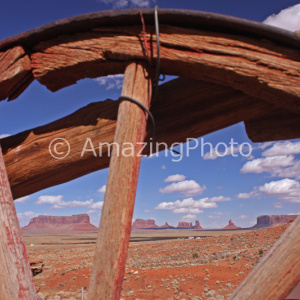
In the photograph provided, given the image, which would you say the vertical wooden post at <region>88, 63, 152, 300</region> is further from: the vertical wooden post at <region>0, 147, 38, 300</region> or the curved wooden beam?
the vertical wooden post at <region>0, 147, 38, 300</region>

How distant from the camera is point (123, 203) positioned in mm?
1562

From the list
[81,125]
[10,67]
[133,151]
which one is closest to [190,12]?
[133,151]

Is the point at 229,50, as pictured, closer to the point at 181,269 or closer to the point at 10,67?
the point at 10,67

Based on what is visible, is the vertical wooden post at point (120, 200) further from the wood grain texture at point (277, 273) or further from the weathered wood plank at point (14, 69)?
the weathered wood plank at point (14, 69)

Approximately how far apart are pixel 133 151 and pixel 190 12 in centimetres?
87

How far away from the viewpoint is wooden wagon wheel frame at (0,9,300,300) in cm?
152

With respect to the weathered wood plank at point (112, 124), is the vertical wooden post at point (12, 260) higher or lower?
lower

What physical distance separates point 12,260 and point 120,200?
2.52 feet

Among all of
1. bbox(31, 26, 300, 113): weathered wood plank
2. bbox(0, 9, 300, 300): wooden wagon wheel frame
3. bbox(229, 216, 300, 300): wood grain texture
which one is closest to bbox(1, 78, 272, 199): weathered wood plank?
bbox(0, 9, 300, 300): wooden wagon wheel frame

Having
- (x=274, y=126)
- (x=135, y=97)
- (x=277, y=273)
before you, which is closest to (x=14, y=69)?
(x=135, y=97)
